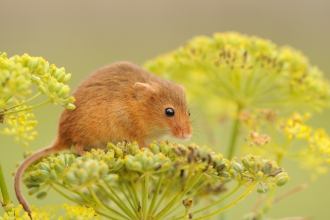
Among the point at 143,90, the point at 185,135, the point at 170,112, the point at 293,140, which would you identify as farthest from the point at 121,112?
the point at 293,140

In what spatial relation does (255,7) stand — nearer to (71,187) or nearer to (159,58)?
(159,58)

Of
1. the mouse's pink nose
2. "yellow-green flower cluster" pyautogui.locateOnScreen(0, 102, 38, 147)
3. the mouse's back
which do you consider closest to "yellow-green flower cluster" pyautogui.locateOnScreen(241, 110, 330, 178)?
the mouse's pink nose

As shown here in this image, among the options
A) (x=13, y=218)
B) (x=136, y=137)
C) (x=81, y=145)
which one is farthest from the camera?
(x=136, y=137)

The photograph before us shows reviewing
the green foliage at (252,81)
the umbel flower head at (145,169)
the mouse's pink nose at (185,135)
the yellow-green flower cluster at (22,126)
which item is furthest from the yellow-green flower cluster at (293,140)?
the yellow-green flower cluster at (22,126)

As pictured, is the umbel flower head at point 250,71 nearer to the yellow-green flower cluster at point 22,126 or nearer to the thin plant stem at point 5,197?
the yellow-green flower cluster at point 22,126

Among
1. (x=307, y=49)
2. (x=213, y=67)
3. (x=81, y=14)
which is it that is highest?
(x=307, y=49)

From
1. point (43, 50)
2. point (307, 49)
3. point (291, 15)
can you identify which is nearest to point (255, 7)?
point (291, 15)
